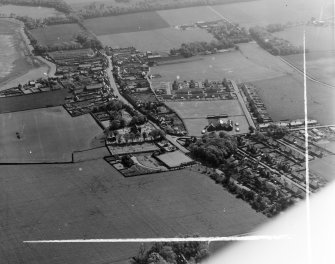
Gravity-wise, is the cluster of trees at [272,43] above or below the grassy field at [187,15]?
below

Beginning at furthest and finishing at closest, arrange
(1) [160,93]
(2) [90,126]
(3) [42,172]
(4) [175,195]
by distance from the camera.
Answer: (1) [160,93] → (2) [90,126] → (3) [42,172] → (4) [175,195]

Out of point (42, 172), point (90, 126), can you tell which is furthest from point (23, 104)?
point (42, 172)

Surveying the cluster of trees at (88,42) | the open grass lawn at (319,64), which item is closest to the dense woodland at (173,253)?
the open grass lawn at (319,64)

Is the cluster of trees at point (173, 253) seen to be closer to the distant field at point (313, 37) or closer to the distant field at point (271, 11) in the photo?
the distant field at point (313, 37)

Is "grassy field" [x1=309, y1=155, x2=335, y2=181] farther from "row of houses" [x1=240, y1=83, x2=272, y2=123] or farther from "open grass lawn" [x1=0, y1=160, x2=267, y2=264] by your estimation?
"row of houses" [x1=240, y1=83, x2=272, y2=123]

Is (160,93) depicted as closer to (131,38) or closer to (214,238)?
(131,38)
